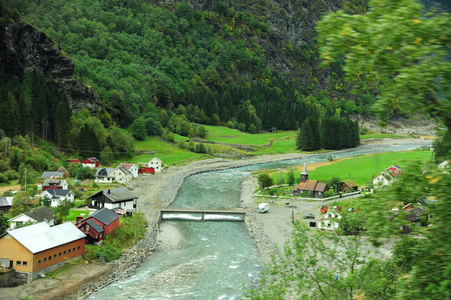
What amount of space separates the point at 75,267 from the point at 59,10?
15275cm

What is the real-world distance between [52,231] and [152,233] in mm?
15391

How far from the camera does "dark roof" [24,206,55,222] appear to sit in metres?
49.4

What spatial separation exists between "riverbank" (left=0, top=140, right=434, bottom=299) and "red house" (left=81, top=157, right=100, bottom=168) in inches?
402

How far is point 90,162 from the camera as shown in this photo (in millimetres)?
94938

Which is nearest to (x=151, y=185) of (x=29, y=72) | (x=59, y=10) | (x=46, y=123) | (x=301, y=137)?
(x=46, y=123)

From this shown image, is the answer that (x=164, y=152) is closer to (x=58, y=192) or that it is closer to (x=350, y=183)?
(x=350, y=183)

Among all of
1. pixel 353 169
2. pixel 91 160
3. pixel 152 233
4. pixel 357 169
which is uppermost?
pixel 357 169

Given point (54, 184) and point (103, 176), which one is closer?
point (54, 184)

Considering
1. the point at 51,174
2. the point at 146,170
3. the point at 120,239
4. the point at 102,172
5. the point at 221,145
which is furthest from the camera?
the point at 221,145

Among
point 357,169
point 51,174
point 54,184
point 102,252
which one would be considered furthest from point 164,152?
point 102,252

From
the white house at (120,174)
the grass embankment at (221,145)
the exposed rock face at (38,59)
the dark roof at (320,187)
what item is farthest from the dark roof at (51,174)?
the dark roof at (320,187)

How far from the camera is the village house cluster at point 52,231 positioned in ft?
130

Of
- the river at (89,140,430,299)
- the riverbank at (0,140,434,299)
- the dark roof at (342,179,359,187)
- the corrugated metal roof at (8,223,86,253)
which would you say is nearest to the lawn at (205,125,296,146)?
the riverbank at (0,140,434,299)

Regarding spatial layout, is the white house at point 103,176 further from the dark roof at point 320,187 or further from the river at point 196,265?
the dark roof at point 320,187
